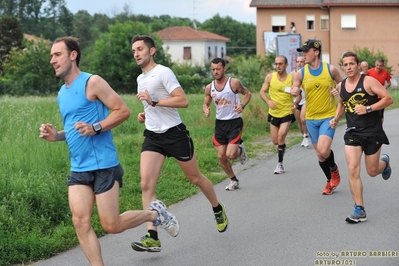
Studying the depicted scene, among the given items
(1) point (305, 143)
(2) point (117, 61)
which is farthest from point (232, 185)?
(2) point (117, 61)

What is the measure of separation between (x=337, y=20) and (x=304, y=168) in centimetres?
5408

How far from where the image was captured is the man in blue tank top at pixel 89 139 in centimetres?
549

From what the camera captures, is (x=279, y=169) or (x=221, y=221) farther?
(x=279, y=169)

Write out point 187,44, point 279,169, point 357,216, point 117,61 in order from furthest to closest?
1. point 187,44
2. point 117,61
3. point 279,169
4. point 357,216

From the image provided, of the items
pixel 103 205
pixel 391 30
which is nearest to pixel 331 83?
pixel 103 205

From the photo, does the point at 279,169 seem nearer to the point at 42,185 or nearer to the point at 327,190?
the point at 327,190

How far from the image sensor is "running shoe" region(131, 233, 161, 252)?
659 centimetres

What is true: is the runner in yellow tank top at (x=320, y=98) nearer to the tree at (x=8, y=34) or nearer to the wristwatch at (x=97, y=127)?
the wristwatch at (x=97, y=127)

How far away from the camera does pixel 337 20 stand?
64.1 m

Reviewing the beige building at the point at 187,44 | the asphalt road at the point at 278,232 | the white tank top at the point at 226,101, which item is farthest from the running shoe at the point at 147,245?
the beige building at the point at 187,44

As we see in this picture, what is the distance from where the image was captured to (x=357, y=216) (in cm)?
769

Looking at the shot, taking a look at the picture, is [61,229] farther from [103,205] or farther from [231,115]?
[231,115]

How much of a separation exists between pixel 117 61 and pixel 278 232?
6436 cm

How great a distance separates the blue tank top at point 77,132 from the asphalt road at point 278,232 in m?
1.29
